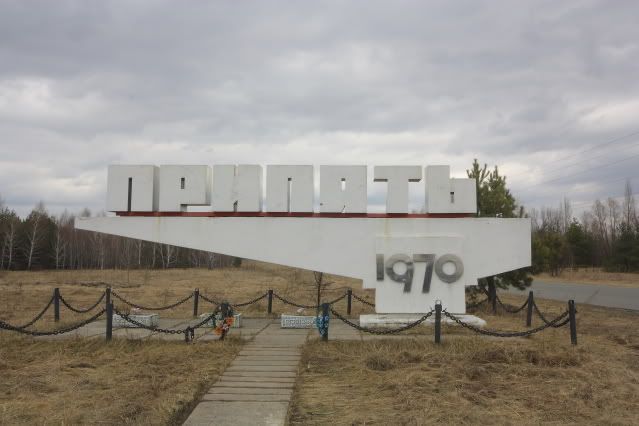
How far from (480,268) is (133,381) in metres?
8.07

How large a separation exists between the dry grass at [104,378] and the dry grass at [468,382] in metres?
1.59

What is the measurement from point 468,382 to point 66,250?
180 ft

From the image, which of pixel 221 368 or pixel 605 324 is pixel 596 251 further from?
pixel 221 368

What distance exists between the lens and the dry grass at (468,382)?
6.09 meters

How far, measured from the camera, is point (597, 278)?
3834 centimetres

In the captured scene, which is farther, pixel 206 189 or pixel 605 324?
pixel 605 324

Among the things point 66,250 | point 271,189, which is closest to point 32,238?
point 66,250

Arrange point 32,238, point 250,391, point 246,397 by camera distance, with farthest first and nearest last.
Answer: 1. point 32,238
2. point 250,391
3. point 246,397

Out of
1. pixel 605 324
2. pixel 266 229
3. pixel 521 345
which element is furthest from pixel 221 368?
pixel 605 324

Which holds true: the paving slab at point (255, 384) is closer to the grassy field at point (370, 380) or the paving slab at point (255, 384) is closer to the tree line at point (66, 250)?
the grassy field at point (370, 380)

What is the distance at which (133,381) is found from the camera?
7445mm

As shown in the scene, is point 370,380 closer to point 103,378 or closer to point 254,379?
point 254,379

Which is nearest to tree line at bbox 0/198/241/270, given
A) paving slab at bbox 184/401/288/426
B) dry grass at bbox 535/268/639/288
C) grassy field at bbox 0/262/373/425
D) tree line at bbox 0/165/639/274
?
tree line at bbox 0/165/639/274

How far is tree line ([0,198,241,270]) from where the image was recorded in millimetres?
45375
